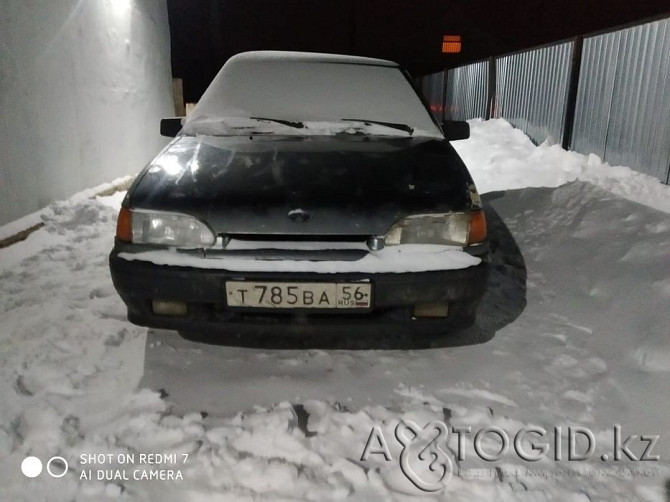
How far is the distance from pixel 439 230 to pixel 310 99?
1.49 meters

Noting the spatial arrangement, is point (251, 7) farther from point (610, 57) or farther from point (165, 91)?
point (610, 57)

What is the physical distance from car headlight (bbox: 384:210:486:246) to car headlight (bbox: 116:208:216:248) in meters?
0.80

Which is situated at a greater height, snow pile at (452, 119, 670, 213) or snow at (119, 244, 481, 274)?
snow at (119, 244, 481, 274)

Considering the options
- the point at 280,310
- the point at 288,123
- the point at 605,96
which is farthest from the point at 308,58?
the point at 605,96

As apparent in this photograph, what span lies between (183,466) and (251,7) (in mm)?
23230

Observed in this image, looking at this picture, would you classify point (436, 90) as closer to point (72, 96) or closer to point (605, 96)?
point (605, 96)

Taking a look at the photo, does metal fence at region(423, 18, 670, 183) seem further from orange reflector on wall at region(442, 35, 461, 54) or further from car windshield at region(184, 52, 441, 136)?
orange reflector on wall at region(442, 35, 461, 54)

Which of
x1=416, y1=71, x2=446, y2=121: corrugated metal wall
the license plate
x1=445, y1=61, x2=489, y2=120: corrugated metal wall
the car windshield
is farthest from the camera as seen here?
x1=416, y1=71, x2=446, y2=121: corrugated metal wall

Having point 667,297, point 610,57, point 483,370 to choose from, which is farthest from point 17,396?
point 610,57

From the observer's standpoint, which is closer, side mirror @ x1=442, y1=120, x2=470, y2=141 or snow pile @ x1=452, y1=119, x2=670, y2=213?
side mirror @ x1=442, y1=120, x2=470, y2=141

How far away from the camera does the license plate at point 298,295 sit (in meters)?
2.07

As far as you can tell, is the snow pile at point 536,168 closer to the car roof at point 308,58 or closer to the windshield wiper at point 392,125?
the windshield wiper at point 392,125

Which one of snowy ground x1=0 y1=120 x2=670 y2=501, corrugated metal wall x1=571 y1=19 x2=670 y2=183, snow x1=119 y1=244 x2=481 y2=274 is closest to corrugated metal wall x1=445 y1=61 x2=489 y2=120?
corrugated metal wall x1=571 y1=19 x2=670 y2=183

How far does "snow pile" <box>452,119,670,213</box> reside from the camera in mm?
4614
